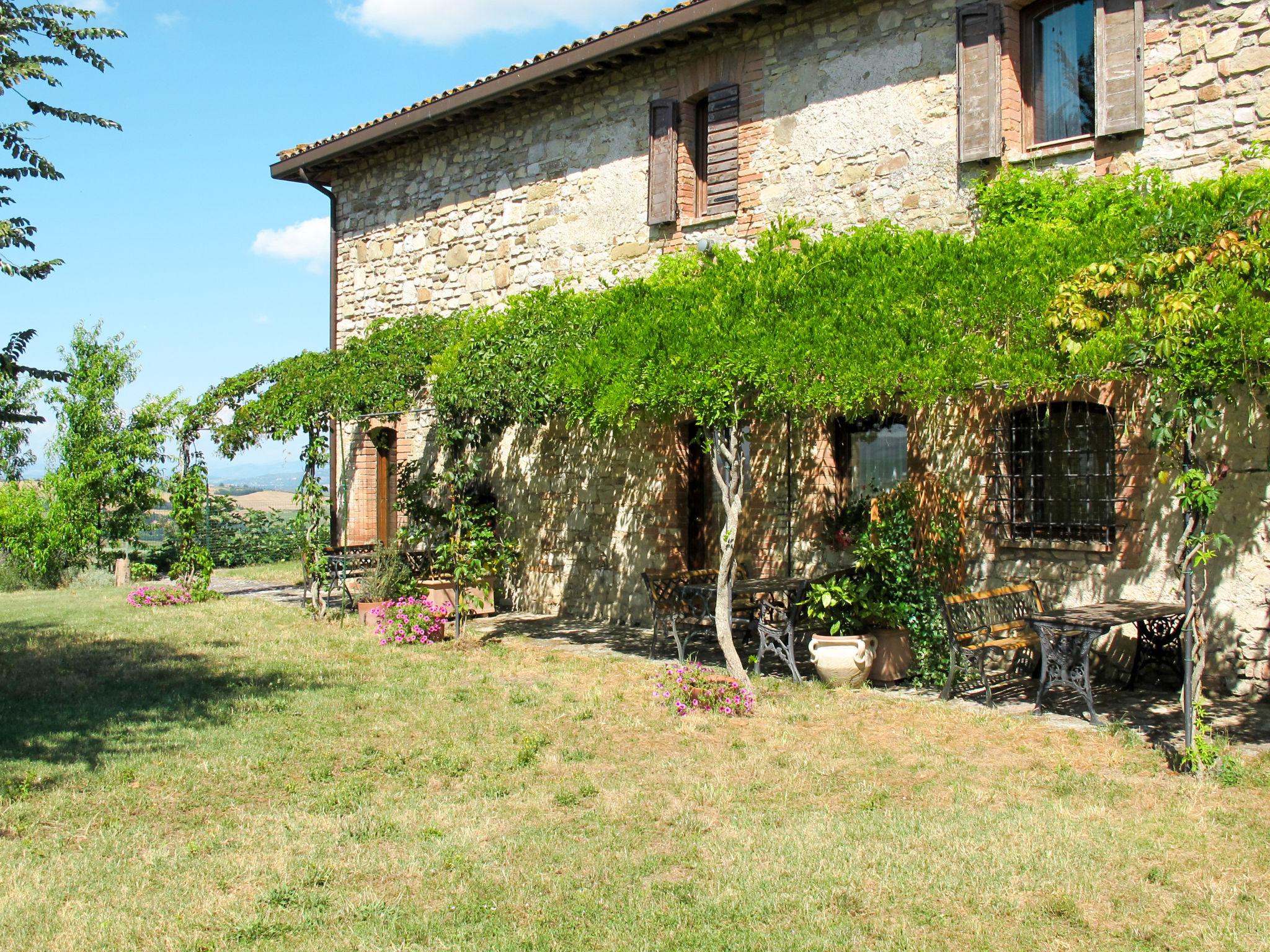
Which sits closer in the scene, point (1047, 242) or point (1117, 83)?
point (1047, 242)

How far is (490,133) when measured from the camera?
39.2 ft

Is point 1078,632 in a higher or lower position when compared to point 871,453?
lower

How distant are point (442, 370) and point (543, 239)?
232 cm

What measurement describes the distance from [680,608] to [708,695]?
171 cm

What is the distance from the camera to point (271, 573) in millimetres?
17422

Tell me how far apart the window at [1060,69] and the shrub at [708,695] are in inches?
190

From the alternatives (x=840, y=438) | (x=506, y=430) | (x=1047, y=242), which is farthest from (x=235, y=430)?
(x=1047, y=242)

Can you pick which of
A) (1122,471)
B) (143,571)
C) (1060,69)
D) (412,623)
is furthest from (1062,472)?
(143,571)

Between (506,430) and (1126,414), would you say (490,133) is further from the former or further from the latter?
(1126,414)

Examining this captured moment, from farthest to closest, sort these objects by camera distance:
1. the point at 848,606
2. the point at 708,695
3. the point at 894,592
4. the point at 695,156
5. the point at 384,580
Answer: the point at 384,580 → the point at 695,156 → the point at 848,606 → the point at 894,592 → the point at 708,695

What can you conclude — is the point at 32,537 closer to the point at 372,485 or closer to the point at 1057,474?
the point at 372,485

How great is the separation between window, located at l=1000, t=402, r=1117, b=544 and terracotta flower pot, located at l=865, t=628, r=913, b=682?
121 cm

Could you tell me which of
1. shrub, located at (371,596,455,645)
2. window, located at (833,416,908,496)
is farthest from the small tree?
window, located at (833,416,908,496)

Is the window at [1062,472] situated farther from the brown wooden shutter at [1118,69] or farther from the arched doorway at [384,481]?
the arched doorway at [384,481]
